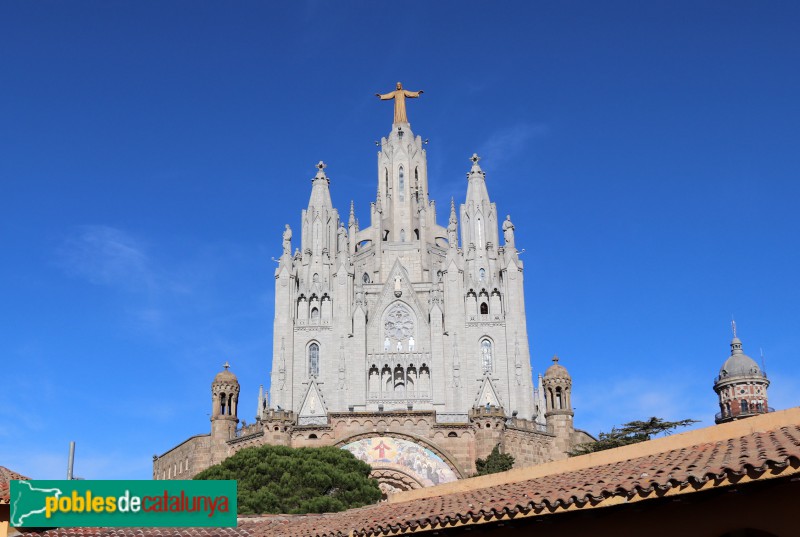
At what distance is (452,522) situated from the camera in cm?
1402

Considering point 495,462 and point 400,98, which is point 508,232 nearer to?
point 400,98

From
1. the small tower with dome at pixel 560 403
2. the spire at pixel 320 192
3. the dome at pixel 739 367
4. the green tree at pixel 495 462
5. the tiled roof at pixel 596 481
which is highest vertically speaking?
the spire at pixel 320 192

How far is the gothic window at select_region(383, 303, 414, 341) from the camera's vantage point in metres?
70.1

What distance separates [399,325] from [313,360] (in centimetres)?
706

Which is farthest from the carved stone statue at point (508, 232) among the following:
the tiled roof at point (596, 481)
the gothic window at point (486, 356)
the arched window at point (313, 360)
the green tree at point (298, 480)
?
the tiled roof at point (596, 481)

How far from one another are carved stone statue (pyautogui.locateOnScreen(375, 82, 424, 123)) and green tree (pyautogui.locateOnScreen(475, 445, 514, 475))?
46.8 meters

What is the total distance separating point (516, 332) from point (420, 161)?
21.0m

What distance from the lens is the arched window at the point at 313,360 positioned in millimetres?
68438

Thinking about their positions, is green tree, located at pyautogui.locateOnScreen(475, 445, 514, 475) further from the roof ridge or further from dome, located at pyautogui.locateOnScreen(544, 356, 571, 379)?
the roof ridge

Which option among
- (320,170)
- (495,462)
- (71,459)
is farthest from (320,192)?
(71,459)

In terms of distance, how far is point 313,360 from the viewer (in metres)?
69.1

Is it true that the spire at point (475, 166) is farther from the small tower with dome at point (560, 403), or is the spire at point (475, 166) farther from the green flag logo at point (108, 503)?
the green flag logo at point (108, 503)

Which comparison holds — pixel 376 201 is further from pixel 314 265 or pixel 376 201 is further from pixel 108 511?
pixel 108 511

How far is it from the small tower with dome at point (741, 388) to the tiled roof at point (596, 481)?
5055 cm
